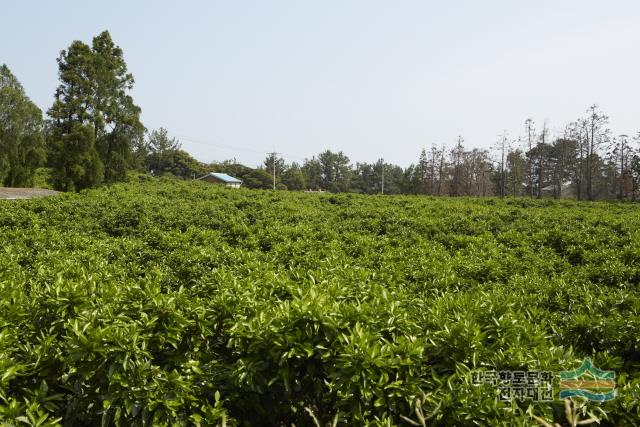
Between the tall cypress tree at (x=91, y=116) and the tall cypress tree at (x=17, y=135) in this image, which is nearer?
the tall cypress tree at (x=91, y=116)

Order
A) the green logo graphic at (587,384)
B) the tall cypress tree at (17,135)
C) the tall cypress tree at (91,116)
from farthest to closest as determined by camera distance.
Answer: the tall cypress tree at (17,135) → the tall cypress tree at (91,116) → the green logo graphic at (587,384)

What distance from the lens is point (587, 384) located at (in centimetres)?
215

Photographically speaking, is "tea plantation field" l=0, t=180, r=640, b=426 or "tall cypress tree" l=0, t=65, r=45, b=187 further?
"tall cypress tree" l=0, t=65, r=45, b=187

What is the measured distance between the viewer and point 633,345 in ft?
10.5

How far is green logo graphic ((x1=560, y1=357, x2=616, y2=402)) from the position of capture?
2074 mm

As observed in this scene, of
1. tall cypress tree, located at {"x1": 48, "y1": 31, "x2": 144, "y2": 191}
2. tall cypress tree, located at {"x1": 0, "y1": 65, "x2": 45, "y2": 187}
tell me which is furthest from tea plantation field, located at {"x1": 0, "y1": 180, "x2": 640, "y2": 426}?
tall cypress tree, located at {"x1": 0, "y1": 65, "x2": 45, "y2": 187}

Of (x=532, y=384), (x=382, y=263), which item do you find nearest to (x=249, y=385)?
(x=532, y=384)

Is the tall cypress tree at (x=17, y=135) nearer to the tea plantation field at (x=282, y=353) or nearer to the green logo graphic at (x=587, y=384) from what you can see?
the tea plantation field at (x=282, y=353)

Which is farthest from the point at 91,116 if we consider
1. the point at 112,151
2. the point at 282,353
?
the point at 282,353

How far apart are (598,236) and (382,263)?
5013 mm

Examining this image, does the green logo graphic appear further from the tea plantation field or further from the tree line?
the tree line

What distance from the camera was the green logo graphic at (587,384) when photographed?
207 centimetres

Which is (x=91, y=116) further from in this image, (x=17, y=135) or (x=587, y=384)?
(x=587, y=384)

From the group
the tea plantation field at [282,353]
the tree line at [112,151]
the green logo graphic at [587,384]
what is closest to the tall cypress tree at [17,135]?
the tree line at [112,151]
